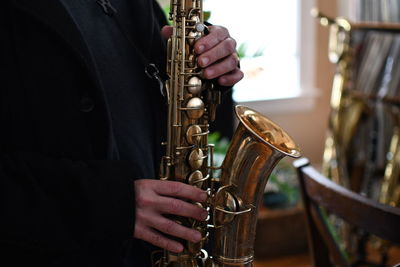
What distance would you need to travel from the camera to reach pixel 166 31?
1.42 meters

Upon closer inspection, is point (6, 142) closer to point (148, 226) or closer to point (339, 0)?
point (148, 226)

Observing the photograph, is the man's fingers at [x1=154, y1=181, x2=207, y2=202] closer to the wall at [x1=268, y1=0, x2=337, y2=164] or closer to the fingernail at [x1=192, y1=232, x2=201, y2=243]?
the fingernail at [x1=192, y1=232, x2=201, y2=243]

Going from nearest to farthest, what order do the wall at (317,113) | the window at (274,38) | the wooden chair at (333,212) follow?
1. the wooden chair at (333,212)
2. the window at (274,38)
3. the wall at (317,113)

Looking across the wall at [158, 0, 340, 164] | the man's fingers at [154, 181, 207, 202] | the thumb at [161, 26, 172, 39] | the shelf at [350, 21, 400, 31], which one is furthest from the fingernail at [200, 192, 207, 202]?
the wall at [158, 0, 340, 164]

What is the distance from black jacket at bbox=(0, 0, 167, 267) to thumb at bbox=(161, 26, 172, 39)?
305 millimetres

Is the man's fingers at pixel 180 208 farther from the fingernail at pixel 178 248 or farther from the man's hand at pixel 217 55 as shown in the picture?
the man's hand at pixel 217 55

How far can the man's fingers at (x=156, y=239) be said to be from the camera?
1153 millimetres

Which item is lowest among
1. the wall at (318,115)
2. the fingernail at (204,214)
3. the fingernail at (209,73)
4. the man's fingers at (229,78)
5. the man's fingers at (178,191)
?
the wall at (318,115)

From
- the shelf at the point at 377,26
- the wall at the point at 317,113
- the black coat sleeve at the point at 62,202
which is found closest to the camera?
the black coat sleeve at the point at 62,202

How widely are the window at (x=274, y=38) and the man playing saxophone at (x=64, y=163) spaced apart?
8.68 feet

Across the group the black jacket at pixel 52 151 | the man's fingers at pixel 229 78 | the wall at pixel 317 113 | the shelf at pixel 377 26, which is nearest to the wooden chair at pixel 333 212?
the man's fingers at pixel 229 78

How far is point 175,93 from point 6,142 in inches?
13.8

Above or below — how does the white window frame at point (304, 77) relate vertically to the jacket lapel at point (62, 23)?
below

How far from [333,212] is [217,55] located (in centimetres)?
53
